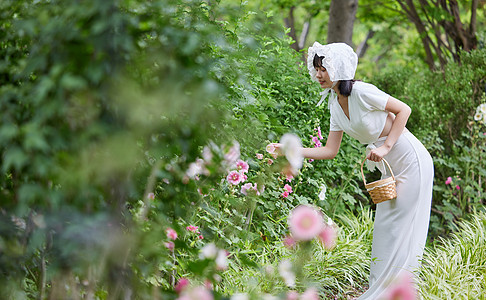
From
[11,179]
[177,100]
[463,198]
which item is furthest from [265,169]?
[463,198]

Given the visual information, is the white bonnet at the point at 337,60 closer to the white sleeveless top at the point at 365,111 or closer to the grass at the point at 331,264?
the white sleeveless top at the point at 365,111

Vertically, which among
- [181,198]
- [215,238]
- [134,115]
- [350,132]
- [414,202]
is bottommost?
[215,238]

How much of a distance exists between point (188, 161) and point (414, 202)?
1989 mm

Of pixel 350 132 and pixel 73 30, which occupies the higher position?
pixel 73 30

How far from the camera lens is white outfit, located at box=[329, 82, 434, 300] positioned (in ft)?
10.5

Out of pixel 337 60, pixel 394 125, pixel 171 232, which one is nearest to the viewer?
pixel 171 232

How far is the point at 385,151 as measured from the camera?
10.2 ft

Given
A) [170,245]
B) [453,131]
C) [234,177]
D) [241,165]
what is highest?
[170,245]

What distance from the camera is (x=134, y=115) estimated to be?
1.29m

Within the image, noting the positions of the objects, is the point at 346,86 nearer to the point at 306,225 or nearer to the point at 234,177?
the point at 234,177

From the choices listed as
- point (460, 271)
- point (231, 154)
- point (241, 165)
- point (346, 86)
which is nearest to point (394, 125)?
point (346, 86)

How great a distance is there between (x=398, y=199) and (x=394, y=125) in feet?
1.62

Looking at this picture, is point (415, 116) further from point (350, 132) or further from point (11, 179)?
point (11, 179)

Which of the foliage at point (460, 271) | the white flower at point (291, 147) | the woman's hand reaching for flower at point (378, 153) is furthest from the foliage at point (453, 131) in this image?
the white flower at point (291, 147)
